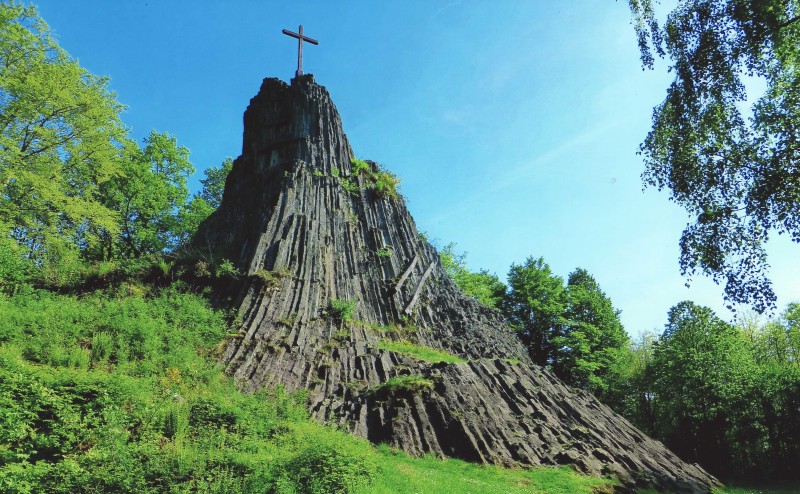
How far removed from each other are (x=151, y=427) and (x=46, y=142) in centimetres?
1276

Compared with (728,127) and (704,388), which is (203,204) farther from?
(704,388)

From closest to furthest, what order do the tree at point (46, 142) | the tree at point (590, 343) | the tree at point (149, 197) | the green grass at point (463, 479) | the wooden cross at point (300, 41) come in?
the green grass at point (463, 479)
the tree at point (46, 142)
the tree at point (149, 197)
the wooden cross at point (300, 41)
the tree at point (590, 343)

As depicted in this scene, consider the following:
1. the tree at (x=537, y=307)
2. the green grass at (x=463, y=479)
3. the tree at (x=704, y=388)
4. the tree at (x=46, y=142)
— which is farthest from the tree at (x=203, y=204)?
the tree at (x=704, y=388)

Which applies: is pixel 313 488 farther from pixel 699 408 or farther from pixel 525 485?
pixel 699 408

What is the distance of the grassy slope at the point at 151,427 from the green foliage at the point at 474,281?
28.0m

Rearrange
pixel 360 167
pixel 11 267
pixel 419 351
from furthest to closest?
1. pixel 360 167
2. pixel 419 351
3. pixel 11 267

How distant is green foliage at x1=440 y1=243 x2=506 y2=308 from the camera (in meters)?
41.8

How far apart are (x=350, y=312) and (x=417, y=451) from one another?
8.33 metres

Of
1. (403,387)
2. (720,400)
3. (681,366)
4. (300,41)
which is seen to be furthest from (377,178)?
(720,400)

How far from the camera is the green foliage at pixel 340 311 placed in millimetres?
20438

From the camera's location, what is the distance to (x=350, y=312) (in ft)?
68.3

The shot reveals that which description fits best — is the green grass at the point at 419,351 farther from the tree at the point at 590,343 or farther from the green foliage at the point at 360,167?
the tree at the point at 590,343

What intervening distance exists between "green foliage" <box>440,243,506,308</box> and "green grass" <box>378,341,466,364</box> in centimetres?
1834

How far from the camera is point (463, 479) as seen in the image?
11.8 metres
